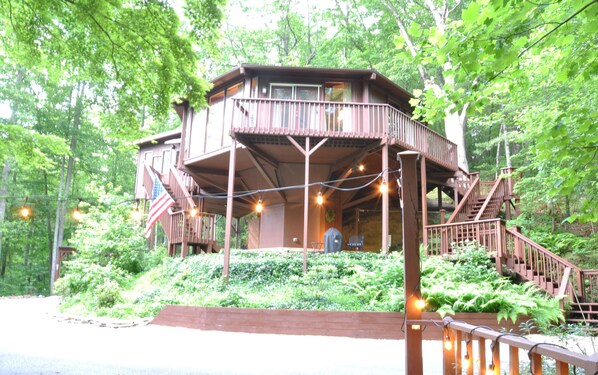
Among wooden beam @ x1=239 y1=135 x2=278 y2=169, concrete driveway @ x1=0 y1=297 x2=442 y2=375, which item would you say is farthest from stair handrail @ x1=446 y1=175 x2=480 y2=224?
concrete driveway @ x1=0 y1=297 x2=442 y2=375

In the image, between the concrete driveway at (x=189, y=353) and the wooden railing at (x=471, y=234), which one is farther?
the wooden railing at (x=471, y=234)

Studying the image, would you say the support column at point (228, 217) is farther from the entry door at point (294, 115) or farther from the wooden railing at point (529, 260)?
the wooden railing at point (529, 260)

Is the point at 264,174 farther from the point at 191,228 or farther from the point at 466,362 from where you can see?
the point at 466,362

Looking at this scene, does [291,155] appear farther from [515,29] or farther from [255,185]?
[515,29]

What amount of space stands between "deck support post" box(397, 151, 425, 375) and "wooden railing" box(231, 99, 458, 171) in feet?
29.5

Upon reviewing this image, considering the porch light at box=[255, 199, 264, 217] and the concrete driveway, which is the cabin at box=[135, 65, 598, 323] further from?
the concrete driveway

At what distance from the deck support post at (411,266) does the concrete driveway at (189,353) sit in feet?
6.00

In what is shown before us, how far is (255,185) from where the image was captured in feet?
58.4

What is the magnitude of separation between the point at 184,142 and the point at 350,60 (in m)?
11.1

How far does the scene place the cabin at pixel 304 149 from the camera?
45.0 feet

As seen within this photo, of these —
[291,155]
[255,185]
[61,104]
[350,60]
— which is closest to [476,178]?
[291,155]

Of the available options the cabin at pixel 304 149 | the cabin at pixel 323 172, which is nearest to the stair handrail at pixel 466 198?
the cabin at pixel 323 172

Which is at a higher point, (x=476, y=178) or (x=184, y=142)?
(x=184, y=142)

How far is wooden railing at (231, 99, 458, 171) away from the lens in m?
13.6
